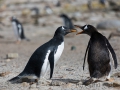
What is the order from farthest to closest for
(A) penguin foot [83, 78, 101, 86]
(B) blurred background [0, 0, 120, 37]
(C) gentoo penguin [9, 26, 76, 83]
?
(B) blurred background [0, 0, 120, 37]
(C) gentoo penguin [9, 26, 76, 83]
(A) penguin foot [83, 78, 101, 86]

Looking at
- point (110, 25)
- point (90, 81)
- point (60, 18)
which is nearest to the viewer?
point (90, 81)

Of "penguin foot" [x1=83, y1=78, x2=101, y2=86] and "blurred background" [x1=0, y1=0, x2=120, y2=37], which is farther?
"blurred background" [x1=0, y1=0, x2=120, y2=37]

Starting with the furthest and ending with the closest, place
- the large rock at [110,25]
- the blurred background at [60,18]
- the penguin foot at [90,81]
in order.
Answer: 1. the blurred background at [60,18]
2. the large rock at [110,25]
3. the penguin foot at [90,81]

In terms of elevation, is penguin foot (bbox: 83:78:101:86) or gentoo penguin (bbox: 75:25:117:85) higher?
gentoo penguin (bbox: 75:25:117:85)

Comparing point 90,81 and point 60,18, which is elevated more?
point 60,18

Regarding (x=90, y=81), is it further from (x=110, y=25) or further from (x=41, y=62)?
(x=110, y=25)

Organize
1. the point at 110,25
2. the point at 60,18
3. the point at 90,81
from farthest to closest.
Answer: the point at 60,18 < the point at 110,25 < the point at 90,81

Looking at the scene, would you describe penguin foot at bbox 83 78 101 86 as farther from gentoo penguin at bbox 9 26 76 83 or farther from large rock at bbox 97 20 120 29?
large rock at bbox 97 20 120 29

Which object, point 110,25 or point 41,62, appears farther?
point 110,25

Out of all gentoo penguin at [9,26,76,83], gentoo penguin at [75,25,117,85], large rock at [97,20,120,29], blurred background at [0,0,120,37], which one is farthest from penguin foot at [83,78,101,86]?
large rock at [97,20,120,29]

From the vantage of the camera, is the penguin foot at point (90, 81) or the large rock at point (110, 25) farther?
the large rock at point (110, 25)

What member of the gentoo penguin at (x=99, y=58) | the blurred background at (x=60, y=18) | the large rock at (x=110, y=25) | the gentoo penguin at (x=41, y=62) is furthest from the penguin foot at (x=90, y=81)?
the large rock at (x=110, y=25)

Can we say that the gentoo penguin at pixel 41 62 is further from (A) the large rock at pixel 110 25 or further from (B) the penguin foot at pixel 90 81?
(A) the large rock at pixel 110 25

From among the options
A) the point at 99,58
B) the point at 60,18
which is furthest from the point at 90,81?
the point at 60,18
